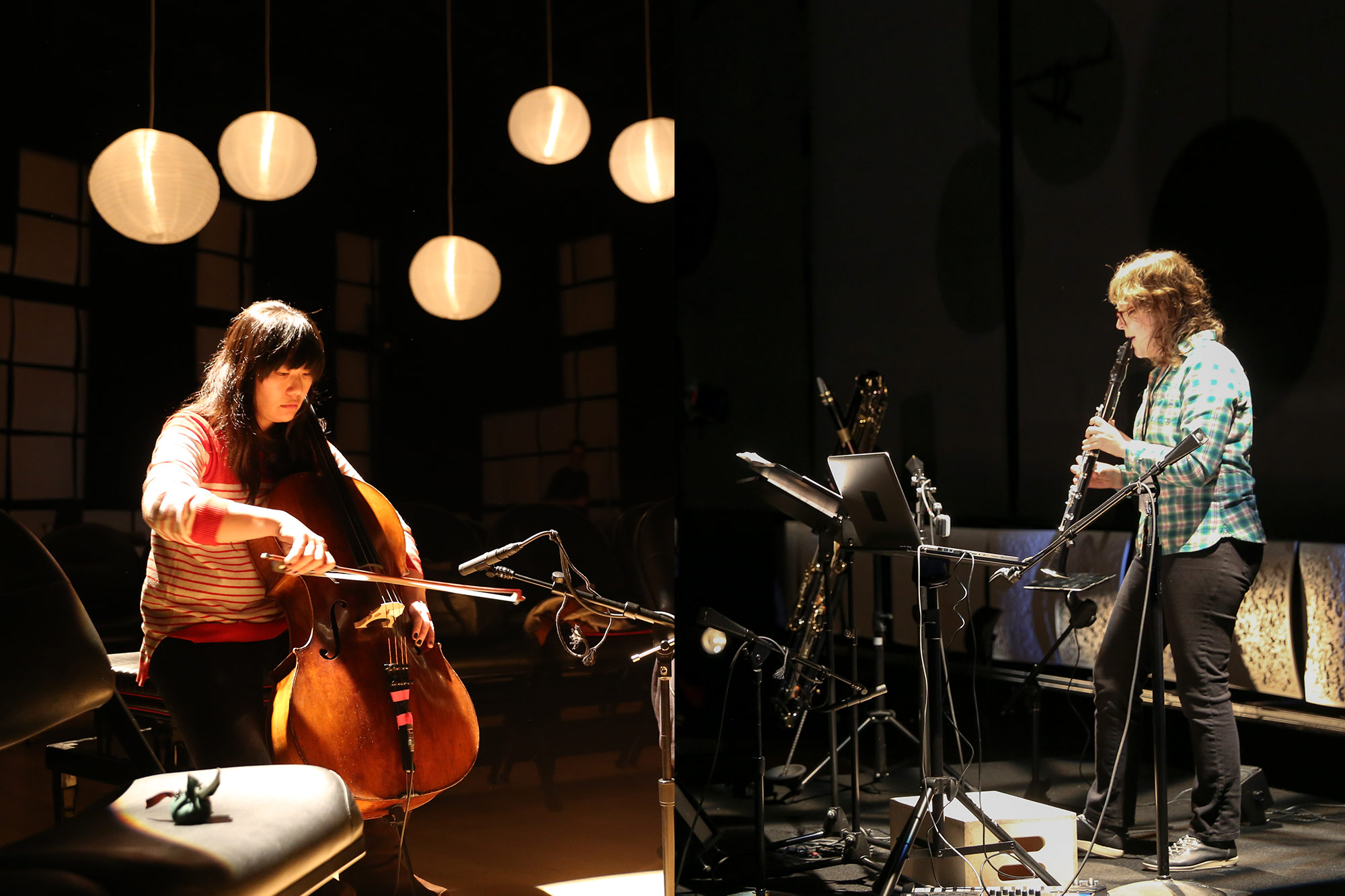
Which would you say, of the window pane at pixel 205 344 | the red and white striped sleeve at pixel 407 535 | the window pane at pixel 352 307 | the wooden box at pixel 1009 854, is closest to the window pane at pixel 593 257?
the window pane at pixel 352 307

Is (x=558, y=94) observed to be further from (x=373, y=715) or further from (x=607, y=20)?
(x=373, y=715)

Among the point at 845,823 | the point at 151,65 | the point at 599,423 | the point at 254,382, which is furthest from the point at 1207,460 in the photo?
the point at 151,65

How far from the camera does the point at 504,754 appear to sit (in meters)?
2.59

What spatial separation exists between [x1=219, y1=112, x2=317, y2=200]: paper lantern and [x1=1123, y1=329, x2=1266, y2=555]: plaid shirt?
2.34 m

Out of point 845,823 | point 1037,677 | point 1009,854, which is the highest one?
point 1037,677

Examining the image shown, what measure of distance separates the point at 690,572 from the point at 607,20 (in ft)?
5.89

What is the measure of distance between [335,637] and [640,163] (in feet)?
4.83

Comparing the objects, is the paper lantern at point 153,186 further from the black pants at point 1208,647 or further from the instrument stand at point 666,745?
the black pants at point 1208,647

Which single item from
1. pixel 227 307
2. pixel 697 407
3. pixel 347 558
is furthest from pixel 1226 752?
pixel 227 307

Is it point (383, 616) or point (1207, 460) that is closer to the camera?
point (383, 616)

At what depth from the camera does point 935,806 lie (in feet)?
8.83

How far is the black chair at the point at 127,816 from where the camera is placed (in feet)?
4.35

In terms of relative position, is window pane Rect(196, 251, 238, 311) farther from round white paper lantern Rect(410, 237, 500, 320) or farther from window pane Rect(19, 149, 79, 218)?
round white paper lantern Rect(410, 237, 500, 320)

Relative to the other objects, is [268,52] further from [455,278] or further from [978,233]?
[978,233]
